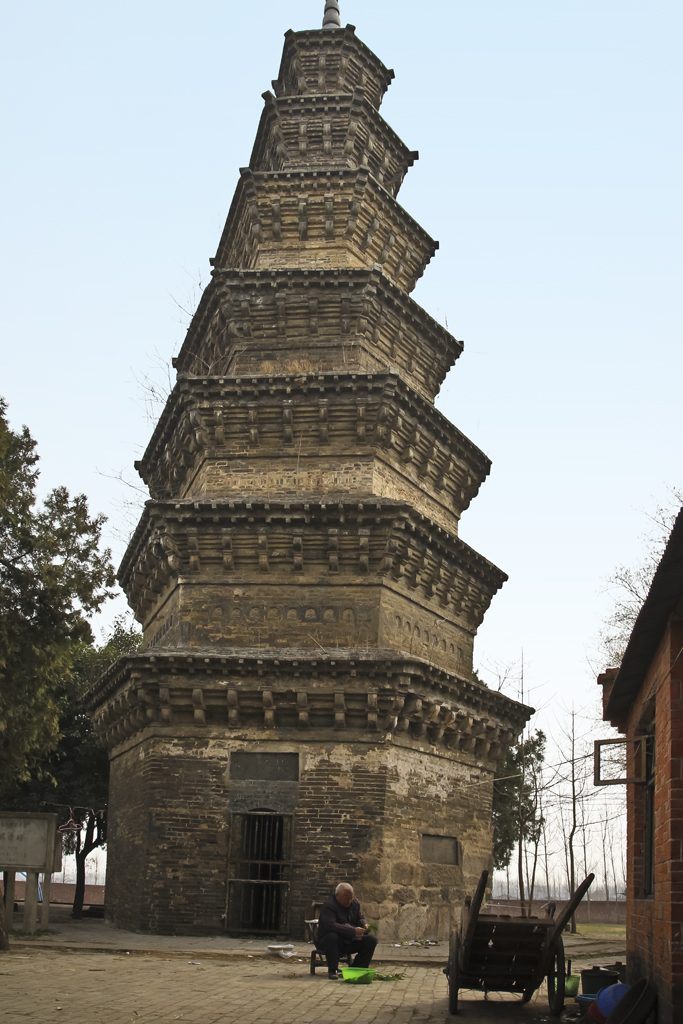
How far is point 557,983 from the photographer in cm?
872

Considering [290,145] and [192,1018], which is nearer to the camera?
[192,1018]

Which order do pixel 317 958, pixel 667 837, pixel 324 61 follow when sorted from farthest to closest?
pixel 324 61 → pixel 317 958 → pixel 667 837

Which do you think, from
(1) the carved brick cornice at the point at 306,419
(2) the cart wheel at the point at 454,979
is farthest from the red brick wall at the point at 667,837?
(1) the carved brick cornice at the point at 306,419

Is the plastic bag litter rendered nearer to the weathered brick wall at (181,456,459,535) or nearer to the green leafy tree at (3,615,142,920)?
the weathered brick wall at (181,456,459,535)

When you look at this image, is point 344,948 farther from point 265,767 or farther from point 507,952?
point 265,767

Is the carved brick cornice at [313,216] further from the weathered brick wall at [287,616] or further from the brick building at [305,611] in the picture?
the weathered brick wall at [287,616]

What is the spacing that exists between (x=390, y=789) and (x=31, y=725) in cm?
682

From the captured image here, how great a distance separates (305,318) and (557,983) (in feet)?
44.9

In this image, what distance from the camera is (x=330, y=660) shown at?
1552cm

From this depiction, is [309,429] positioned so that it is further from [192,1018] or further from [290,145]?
[192,1018]

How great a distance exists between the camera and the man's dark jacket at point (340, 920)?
11.1 metres

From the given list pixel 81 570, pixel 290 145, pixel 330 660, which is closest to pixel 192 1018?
pixel 330 660

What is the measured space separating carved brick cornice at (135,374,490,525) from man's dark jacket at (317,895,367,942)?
7.98 metres

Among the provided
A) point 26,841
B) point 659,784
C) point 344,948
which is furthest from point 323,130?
point 659,784
